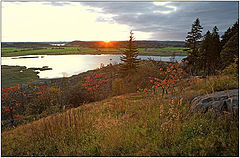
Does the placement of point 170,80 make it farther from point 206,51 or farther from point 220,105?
point 206,51

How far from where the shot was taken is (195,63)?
33094 millimetres

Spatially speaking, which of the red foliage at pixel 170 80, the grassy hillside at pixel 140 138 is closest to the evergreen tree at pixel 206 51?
the red foliage at pixel 170 80

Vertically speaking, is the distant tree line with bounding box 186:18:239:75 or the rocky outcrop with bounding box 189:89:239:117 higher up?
the distant tree line with bounding box 186:18:239:75

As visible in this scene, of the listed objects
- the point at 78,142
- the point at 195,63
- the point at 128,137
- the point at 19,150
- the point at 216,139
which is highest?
the point at 195,63

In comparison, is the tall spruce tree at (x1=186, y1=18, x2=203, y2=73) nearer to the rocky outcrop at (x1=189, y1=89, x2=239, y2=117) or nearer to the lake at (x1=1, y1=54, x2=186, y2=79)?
the lake at (x1=1, y1=54, x2=186, y2=79)

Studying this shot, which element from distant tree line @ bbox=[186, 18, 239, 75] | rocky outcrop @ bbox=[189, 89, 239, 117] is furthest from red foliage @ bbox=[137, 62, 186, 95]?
distant tree line @ bbox=[186, 18, 239, 75]

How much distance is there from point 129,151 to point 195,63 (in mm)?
34479

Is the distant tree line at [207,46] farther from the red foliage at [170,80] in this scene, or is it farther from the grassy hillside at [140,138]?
the grassy hillside at [140,138]

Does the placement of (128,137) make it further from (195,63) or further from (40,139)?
(195,63)

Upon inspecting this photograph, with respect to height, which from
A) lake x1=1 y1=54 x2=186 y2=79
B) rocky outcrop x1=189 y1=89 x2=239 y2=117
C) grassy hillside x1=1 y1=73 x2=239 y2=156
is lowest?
grassy hillside x1=1 y1=73 x2=239 y2=156

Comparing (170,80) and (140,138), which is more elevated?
(170,80)

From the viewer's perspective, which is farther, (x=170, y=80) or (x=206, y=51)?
(x=206, y=51)

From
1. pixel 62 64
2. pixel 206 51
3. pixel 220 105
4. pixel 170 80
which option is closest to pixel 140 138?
pixel 220 105

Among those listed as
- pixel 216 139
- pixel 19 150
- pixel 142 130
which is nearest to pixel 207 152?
pixel 216 139
